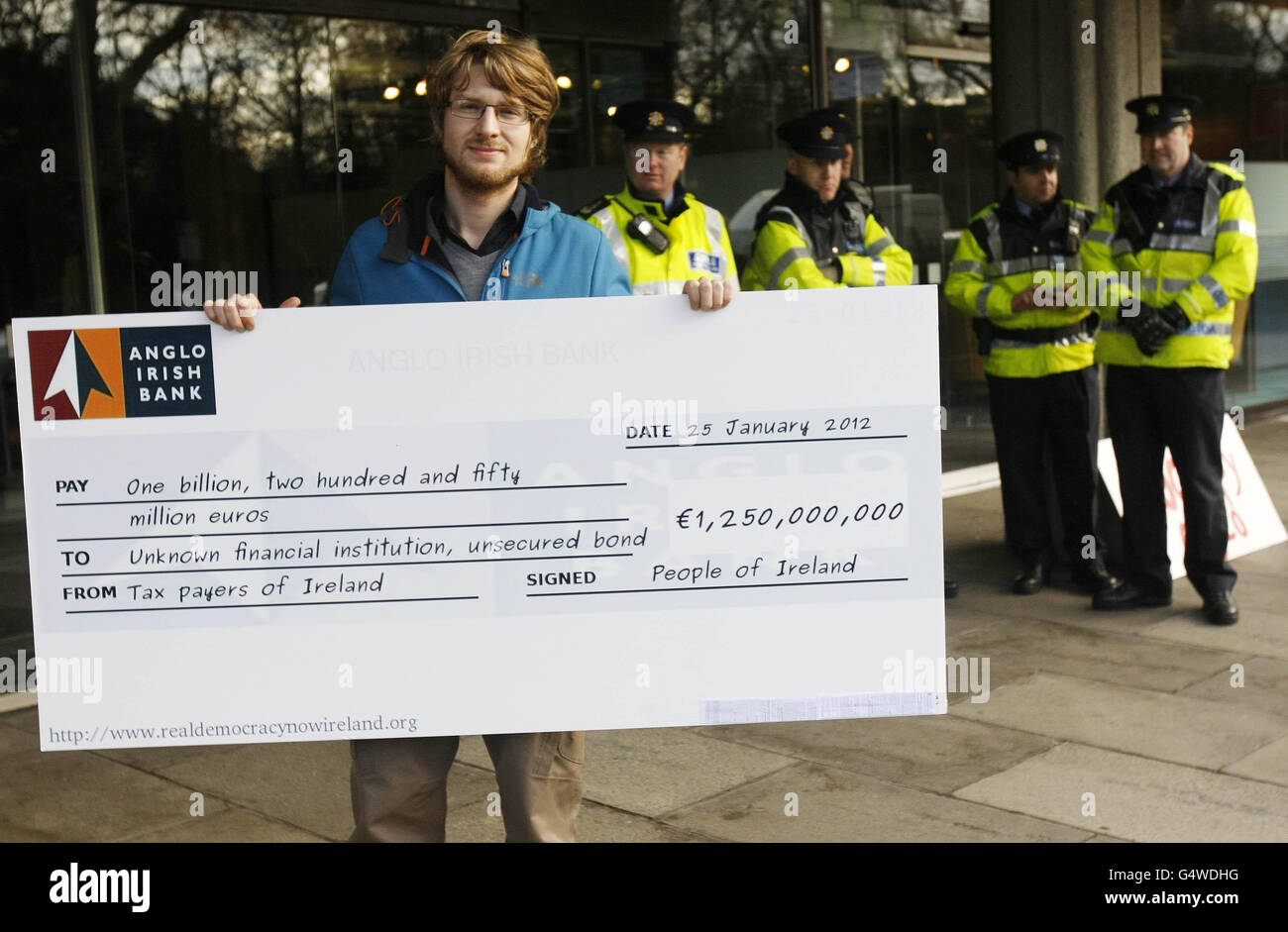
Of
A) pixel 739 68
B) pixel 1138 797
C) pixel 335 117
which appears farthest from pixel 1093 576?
pixel 335 117

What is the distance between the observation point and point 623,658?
305cm

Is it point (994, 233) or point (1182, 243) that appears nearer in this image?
point (1182, 243)

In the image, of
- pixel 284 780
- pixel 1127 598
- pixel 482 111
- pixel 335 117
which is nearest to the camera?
pixel 482 111

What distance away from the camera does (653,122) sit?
223 inches

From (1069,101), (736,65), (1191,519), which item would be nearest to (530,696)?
(1191,519)

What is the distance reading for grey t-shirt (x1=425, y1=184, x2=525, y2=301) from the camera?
3.10 metres

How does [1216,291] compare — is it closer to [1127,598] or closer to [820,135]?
[1127,598]

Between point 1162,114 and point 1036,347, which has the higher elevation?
point 1162,114

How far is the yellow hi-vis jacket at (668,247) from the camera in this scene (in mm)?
5555

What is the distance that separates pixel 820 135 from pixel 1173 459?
2119 mm

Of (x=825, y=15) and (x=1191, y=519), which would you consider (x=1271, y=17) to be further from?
(x=1191, y=519)

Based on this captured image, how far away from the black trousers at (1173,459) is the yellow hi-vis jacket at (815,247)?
3.77 feet

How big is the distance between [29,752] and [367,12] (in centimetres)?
420

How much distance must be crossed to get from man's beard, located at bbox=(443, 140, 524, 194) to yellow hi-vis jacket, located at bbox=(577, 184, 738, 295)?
8.04 ft
